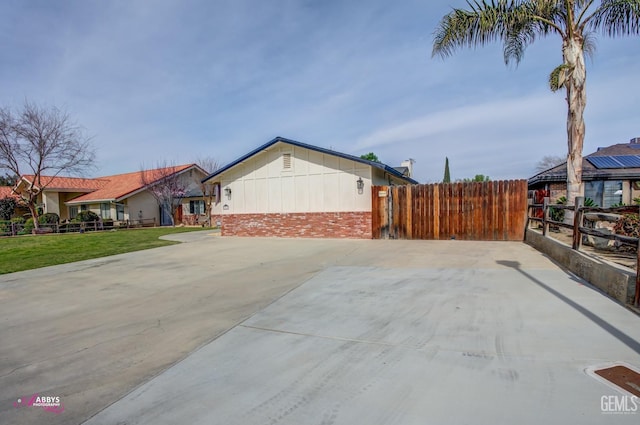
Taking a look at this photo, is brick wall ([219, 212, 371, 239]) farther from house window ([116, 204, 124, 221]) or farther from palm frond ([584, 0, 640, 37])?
house window ([116, 204, 124, 221])

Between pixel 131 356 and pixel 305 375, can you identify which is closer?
pixel 305 375

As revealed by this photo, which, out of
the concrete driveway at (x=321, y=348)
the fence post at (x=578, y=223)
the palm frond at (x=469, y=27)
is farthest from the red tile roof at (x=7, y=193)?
the fence post at (x=578, y=223)

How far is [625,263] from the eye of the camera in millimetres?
5227

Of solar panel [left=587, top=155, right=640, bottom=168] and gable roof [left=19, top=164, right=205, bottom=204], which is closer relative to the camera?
solar panel [left=587, top=155, right=640, bottom=168]

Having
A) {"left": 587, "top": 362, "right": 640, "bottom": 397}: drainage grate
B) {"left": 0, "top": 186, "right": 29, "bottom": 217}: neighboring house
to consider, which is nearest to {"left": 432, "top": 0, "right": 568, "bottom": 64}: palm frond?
{"left": 587, "top": 362, "right": 640, "bottom": 397}: drainage grate

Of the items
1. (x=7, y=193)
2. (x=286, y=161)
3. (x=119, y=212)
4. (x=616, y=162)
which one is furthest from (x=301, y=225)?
(x=7, y=193)

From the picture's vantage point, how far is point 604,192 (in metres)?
14.4

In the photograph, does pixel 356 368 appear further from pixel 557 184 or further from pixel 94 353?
pixel 557 184

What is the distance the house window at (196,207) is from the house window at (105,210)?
684cm

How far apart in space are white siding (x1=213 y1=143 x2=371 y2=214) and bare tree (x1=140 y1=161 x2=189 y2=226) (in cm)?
1237

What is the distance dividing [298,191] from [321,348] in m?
11.5

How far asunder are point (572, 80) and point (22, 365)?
1213 cm

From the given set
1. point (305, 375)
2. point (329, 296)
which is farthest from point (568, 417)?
point (329, 296)

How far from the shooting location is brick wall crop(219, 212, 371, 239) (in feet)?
43.9
